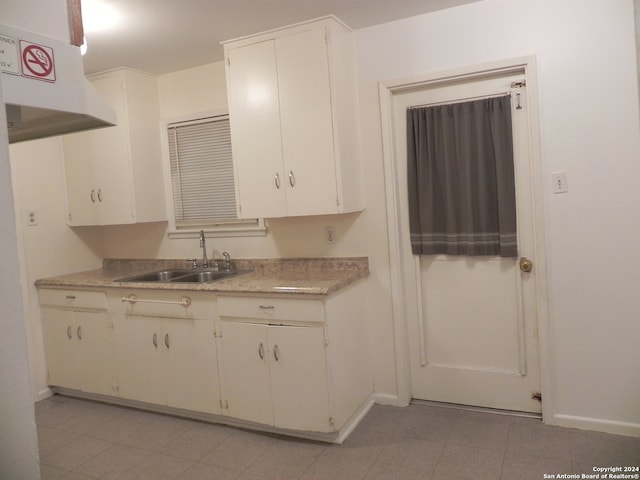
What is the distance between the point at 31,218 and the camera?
3.63 m

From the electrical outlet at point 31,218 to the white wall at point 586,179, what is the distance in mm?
3258

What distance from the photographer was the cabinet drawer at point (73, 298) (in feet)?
11.2

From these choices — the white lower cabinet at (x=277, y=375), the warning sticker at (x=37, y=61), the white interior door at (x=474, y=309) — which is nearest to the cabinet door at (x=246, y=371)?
the white lower cabinet at (x=277, y=375)

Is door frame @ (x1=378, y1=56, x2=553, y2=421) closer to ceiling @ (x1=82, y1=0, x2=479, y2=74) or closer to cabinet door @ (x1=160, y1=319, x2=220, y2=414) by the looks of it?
ceiling @ (x1=82, y1=0, x2=479, y2=74)

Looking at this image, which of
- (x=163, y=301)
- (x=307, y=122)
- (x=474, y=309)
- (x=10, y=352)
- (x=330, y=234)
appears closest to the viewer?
(x=10, y=352)

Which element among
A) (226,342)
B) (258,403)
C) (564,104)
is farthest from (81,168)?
(564,104)

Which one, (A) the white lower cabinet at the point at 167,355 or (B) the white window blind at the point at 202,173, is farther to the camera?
(B) the white window blind at the point at 202,173

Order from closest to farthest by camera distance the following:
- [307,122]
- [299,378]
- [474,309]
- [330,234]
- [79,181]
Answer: [299,378] → [307,122] → [474,309] → [330,234] → [79,181]

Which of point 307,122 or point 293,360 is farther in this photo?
point 307,122

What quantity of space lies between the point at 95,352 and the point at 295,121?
2203mm

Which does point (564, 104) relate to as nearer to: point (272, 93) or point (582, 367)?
point (582, 367)

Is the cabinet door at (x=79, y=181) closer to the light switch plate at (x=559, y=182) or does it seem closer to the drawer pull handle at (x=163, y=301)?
the drawer pull handle at (x=163, y=301)

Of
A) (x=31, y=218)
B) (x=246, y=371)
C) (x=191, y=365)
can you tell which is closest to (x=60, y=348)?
(x=31, y=218)

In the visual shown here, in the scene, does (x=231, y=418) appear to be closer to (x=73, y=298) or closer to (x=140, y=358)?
(x=140, y=358)
